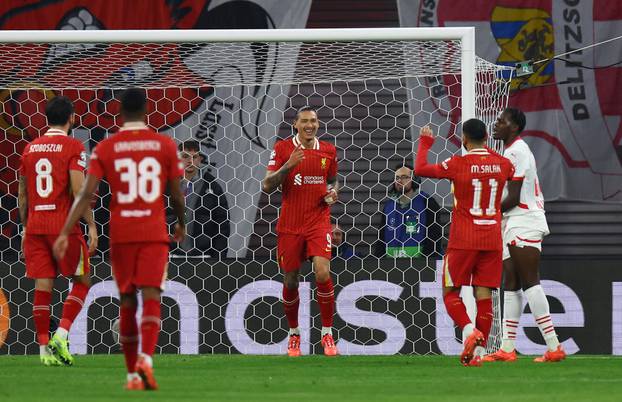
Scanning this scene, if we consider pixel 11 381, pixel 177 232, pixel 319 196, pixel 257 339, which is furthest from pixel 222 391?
pixel 257 339

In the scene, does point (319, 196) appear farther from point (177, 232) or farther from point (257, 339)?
point (177, 232)

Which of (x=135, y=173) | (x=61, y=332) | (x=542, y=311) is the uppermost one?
(x=135, y=173)

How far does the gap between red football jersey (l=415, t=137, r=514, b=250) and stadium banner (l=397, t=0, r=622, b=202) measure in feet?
12.9

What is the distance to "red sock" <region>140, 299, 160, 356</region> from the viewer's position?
6888 millimetres

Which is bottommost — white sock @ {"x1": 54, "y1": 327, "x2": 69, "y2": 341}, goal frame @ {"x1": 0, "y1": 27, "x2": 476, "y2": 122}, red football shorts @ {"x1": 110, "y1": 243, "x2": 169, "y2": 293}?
white sock @ {"x1": 54, "y1": 327, "x2": 69, "y2": 341}

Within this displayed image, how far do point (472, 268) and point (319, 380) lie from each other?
6.10 feet

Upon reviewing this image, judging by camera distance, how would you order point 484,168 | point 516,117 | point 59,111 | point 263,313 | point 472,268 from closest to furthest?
point 484,168
point 59,111
point 472,268
point 516,117
point 263,313

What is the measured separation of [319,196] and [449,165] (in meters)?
1.61

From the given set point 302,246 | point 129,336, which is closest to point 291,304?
point 302,246

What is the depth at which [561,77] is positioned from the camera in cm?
1331

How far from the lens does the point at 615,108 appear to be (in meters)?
13.3

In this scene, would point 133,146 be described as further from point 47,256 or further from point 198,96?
point 198,96

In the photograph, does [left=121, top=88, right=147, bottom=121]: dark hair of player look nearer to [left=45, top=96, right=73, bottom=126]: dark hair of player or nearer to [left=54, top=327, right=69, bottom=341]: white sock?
[left=45, top=96, right=73, bottom=126]: dark hair of player

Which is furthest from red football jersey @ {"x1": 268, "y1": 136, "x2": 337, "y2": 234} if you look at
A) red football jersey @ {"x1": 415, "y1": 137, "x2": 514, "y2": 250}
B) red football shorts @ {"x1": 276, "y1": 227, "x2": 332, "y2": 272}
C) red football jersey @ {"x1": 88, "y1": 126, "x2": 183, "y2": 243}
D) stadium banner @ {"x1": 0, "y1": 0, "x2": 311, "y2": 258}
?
red football jersey @ {"x1": 88, "y1": 126, "x2": 183, "y2": 243}
